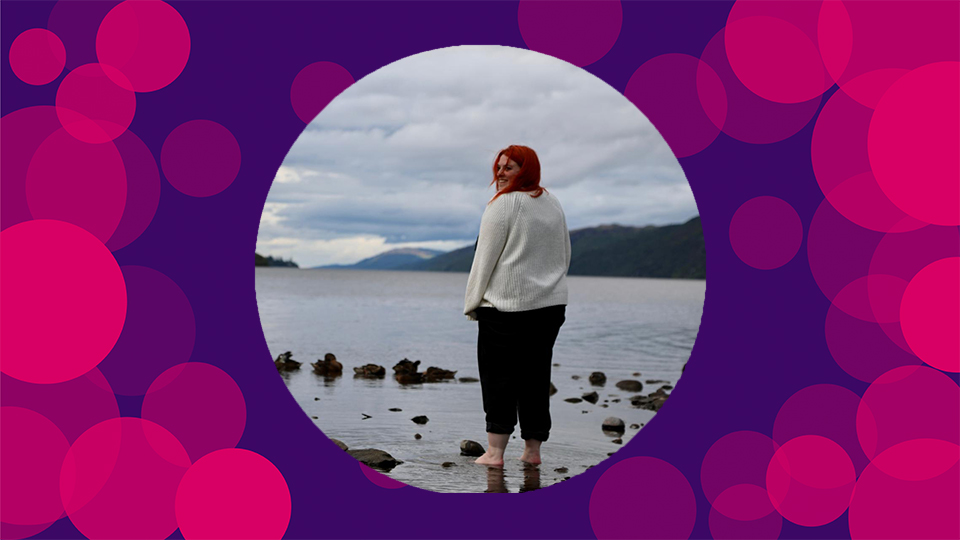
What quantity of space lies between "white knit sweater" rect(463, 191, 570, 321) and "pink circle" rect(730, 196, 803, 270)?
117 cm

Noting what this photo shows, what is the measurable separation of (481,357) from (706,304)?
1621 mm

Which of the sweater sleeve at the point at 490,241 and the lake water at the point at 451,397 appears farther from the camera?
the lake water at the point at 451,397

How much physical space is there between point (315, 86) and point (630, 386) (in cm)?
807

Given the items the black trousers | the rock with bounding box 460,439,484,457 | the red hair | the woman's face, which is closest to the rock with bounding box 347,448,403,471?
the rock with bounding box 460,439,484,457

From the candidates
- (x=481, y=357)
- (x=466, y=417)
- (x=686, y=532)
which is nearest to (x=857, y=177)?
(x=686, y=532)

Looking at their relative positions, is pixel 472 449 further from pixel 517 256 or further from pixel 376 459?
pixel 517 256

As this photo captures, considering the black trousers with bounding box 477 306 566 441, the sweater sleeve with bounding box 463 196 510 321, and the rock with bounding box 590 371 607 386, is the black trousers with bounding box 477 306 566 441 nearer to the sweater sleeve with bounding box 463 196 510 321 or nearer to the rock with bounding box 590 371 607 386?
the sweater sleeve with bounding box 463 196 510 321

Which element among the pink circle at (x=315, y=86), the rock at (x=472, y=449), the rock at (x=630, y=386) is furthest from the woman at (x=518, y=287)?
the rock at (x=630, y=386)

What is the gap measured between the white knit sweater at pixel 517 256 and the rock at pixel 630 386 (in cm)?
641

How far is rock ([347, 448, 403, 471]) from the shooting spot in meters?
5.72

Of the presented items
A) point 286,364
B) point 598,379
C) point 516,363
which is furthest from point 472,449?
point 286,364

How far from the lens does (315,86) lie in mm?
4676

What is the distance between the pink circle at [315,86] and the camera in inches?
184

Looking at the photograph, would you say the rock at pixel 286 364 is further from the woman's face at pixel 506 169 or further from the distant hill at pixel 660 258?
the distant hill at pixel 660 258
